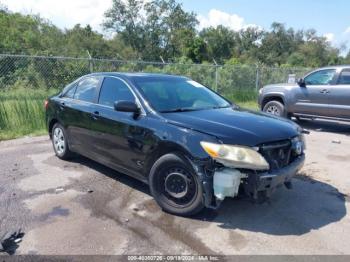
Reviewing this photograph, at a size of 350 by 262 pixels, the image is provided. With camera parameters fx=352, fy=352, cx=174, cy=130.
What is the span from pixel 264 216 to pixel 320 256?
2.91 ft

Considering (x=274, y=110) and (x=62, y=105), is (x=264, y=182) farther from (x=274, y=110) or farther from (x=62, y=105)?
(x=274, y=110)

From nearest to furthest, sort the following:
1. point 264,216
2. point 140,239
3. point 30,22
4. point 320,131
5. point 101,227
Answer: point 140,239 → point 101,227 → point 264,216 → point 320,131 → point 30,22

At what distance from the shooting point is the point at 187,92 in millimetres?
5078

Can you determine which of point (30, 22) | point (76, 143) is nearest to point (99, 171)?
point (76, 143)

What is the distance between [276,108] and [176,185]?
24.3ft

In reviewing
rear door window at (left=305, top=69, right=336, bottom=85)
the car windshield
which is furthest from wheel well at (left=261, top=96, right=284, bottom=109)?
the car windshield

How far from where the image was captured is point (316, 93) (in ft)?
31.7

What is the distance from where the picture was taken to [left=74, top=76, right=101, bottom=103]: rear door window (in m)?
5.40

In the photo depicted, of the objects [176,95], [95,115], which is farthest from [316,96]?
[95,115]

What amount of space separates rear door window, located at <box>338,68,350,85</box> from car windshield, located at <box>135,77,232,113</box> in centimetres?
534

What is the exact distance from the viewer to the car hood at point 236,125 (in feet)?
12.1

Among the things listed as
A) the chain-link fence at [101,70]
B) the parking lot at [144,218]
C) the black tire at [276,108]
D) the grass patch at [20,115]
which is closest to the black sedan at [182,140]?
the parking lot at [144,218]

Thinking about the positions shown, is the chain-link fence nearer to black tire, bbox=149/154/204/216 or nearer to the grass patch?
the grass patch

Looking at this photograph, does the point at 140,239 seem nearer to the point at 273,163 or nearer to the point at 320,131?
the point at 273,163
